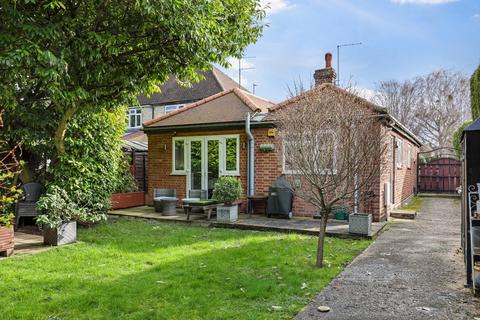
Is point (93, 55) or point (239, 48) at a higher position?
point (239, 48)

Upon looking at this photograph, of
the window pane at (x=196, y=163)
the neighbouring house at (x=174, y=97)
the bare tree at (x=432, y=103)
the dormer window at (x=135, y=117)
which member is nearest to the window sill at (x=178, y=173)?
the window pane at (x=196, y=163)

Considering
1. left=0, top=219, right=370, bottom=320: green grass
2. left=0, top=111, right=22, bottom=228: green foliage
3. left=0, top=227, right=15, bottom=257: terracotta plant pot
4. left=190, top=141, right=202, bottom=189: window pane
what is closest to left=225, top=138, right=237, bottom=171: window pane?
left=190, top=141, right=202, bottom=189: window pane

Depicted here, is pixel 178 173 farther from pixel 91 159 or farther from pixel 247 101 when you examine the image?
pixel 91 159

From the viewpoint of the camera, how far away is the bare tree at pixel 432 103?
2950 centimetres

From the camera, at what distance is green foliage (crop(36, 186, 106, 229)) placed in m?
7.09

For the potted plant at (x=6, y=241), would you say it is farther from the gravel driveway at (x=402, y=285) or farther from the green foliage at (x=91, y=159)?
the gravel driveway at (x=402, y=285)

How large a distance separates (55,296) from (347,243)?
5.40m

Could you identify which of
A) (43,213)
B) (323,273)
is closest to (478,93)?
(323,273)

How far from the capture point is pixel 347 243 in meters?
7.43

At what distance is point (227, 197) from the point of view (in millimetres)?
9656

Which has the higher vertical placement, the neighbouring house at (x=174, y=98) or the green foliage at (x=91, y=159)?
the neighbouring house at (x=174, y=98)

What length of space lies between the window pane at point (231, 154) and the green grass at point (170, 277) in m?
3.82

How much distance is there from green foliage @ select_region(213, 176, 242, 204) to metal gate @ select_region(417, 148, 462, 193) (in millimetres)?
14124

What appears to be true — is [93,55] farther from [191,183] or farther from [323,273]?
[191,183]
